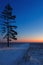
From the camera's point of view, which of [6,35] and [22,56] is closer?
[22,56]

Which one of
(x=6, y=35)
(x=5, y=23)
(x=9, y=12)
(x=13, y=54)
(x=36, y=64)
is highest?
(x=9, y=12)

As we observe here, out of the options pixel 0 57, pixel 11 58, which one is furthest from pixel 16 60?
pixel 0 57

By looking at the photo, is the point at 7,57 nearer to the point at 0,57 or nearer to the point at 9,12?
the point at 0,57

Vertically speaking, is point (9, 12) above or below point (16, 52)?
above

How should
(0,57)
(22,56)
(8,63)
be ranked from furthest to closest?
1. (22,56)
2. (0,57)
3. (8,63)

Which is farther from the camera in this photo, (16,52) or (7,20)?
(7,20)

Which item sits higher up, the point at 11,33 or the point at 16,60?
the point at 11,33

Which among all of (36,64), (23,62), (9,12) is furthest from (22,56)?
(9,12)

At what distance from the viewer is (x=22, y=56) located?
18141 mm

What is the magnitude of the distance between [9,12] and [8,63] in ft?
46.1

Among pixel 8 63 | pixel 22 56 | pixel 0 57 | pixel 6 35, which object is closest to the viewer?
pixel 8 63

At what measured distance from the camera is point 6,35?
27938 millimetres

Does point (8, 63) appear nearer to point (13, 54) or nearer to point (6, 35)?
point (13, 54)

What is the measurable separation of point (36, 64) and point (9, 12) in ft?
42.6
